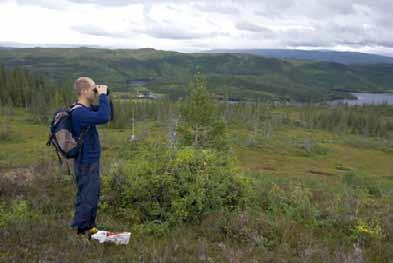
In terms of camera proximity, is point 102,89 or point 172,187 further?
point 172,187

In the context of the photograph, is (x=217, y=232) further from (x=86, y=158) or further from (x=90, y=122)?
(x=90, y=122)

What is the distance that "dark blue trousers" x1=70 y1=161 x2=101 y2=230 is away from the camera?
6.34 meters

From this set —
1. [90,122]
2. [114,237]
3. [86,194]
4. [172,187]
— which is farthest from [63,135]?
[172,187]

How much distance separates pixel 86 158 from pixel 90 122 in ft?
1.97

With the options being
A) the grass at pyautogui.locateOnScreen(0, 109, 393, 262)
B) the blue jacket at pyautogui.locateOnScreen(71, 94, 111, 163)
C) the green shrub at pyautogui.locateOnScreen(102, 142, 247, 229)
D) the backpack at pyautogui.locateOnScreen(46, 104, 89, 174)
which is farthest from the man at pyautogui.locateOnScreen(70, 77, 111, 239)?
the green shrub at pyautogui.locateOnScreen(102, 142, 247, 229)

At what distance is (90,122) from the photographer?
20.0 ft

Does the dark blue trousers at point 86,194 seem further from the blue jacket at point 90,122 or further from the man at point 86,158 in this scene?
the blue jacket at point 90,122

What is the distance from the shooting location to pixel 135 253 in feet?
18.3

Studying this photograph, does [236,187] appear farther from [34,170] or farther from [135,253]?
[34,170]

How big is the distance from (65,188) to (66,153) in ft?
11.6

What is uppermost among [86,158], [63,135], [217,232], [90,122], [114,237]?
[90,122]

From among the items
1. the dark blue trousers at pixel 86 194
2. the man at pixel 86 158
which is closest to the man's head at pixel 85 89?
the man at pixel 86 158

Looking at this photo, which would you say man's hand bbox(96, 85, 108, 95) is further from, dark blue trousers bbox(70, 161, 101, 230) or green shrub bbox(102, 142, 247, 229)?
green shrub bbox(102, 142, 247, 229)

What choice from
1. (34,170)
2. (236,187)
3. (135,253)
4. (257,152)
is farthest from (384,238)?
(257,152)
